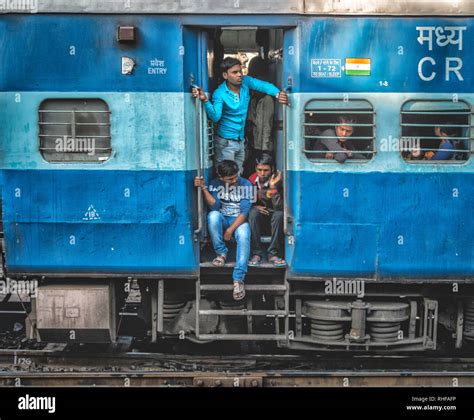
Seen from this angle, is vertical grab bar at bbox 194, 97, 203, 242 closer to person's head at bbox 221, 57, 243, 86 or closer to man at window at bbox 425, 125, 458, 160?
person's head at bbox 221, 57, 243, 86

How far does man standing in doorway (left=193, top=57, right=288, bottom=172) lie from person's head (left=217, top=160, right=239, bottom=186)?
33cm

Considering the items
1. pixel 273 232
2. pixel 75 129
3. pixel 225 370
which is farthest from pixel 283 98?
pixel 225 370

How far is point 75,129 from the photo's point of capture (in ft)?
27.2

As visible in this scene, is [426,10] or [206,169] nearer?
[426,10]

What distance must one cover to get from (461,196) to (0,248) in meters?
4.88

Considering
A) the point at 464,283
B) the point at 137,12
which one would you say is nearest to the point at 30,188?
the point at 137,12

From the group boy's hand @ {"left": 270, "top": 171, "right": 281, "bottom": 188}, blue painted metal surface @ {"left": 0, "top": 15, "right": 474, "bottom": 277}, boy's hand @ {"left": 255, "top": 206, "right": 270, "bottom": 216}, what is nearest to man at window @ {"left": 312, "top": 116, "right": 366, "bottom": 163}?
blue painted metal surface @ {"left": 0, "top": 15, "right": 474, "bottom": 277}

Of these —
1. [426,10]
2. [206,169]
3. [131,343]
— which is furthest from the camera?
[131,343]

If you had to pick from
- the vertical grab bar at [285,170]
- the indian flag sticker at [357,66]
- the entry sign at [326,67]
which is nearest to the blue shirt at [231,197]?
the vertical grab bar at [285,170]

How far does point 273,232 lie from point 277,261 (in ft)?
1.03

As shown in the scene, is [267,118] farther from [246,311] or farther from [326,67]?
[246,311]

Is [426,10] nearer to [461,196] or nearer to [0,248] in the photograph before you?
[461,196]

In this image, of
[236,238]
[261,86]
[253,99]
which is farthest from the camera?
[253,99]

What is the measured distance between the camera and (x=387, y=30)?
8125 mm
